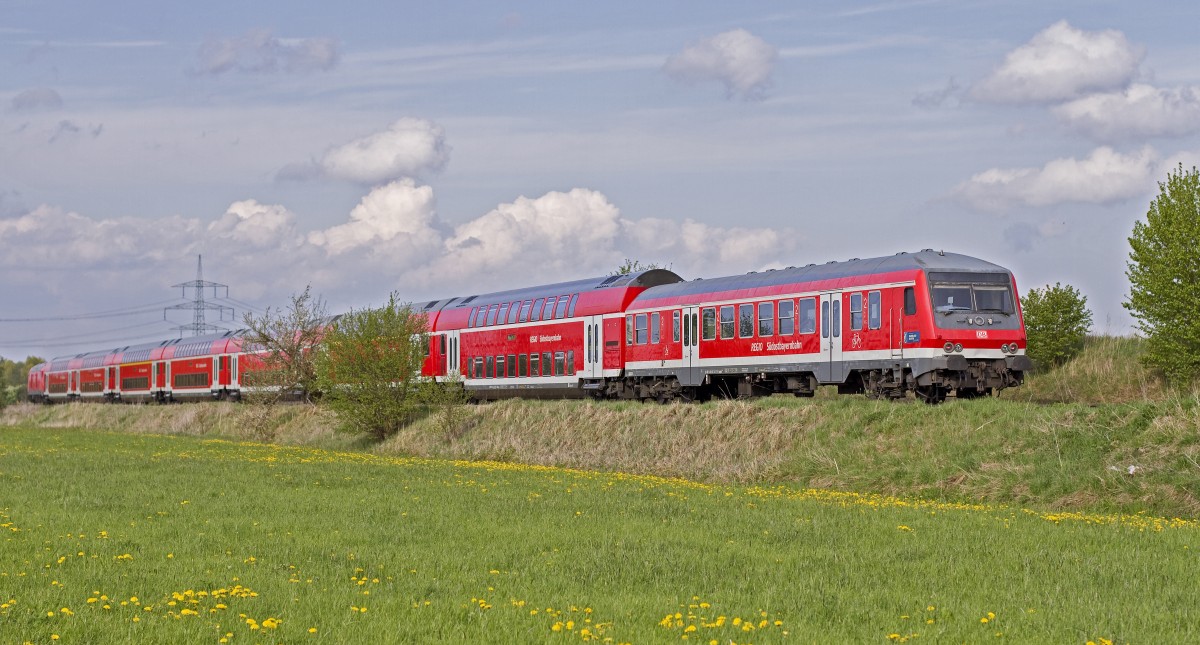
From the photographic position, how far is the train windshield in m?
31.4

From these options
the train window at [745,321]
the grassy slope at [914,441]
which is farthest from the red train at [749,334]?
the grassy slope at [914,441]

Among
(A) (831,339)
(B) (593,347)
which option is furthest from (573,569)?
(B) (593,347)

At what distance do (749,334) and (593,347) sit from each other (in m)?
8.98

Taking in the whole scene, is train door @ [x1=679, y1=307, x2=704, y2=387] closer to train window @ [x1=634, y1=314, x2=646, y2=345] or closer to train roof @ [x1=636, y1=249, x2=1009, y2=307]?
train roof @ [x1=636, y1=249, x2=1009, y2=307]

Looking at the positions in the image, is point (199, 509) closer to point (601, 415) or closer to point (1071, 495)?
point (1071, 495)

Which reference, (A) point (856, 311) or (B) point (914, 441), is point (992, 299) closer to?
(A) point (856, 311)

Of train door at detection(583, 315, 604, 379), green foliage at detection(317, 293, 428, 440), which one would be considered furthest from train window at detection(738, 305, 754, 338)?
green foliage at detection(317, 293, 428, 440)

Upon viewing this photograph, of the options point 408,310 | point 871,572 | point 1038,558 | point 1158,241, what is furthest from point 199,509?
point 1158,241

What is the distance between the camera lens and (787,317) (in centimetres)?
3544

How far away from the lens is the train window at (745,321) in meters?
37.0

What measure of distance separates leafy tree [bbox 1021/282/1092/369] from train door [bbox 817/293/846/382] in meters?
15.4

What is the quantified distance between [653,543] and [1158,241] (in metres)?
40.7

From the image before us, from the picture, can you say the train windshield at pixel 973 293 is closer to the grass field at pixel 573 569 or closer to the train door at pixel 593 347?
the grass field at pixel 573 569

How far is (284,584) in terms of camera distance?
13.9 meters
